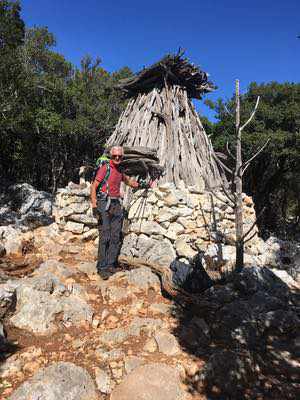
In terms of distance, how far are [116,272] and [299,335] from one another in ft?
10.3

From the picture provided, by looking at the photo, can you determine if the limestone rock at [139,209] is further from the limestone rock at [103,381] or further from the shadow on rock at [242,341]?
the limestone rock at [103,381]

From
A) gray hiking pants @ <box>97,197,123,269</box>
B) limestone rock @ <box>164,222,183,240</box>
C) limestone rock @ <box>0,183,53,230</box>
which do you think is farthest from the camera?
limestone rock @ <box>0,183,53,230</box>

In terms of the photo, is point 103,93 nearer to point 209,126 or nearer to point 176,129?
point 209,126

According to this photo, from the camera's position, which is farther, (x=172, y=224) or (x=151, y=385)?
(x=172, y=224)

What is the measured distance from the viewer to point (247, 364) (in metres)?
2.94

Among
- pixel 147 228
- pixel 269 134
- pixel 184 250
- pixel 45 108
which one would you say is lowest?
pixel 184 250

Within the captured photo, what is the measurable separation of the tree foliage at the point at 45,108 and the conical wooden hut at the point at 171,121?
2.87 meters

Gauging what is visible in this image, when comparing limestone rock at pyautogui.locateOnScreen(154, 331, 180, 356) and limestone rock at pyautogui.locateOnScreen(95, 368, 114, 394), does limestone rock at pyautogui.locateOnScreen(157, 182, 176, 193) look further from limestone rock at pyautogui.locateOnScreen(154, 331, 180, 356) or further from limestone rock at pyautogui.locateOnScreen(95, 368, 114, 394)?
limestone rock at pyautogui.locateOnScreen(95, 368, 114, 394)

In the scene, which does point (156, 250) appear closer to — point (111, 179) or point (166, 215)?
point (166, 215)

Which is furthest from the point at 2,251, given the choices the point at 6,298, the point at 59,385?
the point at 59,385

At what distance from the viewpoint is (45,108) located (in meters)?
11.1

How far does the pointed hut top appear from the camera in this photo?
360 inches

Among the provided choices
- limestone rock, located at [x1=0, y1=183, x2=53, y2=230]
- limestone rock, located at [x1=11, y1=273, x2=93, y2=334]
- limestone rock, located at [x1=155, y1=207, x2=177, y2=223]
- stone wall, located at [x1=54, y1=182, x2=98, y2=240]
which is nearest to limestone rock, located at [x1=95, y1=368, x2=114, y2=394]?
limestone rock, located at [x1=11, y1=273, x2=93, y2=334]

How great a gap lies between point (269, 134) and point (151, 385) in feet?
41.1
